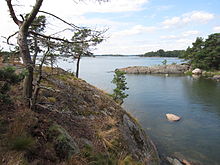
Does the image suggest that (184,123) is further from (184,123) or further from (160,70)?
(160,70)

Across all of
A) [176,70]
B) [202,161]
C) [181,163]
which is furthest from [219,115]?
[176,70]

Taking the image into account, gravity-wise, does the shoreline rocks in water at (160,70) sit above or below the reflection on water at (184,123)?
above

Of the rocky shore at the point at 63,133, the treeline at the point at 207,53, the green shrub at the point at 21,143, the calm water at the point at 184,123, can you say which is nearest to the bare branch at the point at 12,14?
the rocky shore at the point at 63,133

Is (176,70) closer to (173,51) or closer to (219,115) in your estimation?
(219,115)

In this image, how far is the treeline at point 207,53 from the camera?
5159 centimetres

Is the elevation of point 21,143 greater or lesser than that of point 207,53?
lesser

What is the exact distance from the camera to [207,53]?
5362 cm

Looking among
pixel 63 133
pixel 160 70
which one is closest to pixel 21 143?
pixel 63 133

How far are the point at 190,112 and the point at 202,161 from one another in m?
9.83

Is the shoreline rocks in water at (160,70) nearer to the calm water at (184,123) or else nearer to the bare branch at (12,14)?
the calm water at (184,123)

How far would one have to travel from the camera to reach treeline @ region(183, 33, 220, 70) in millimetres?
51594

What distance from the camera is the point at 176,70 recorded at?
198 feet

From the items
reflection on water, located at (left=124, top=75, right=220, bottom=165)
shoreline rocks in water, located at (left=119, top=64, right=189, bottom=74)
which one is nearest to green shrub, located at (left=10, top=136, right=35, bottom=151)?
reflection on water, located at (left=124, top=75, right=220, bottom=165)

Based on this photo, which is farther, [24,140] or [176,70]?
[176,70]
